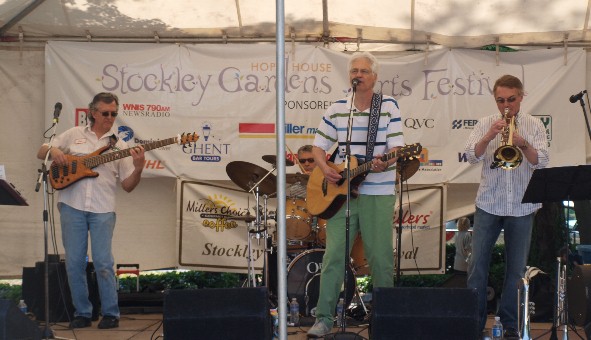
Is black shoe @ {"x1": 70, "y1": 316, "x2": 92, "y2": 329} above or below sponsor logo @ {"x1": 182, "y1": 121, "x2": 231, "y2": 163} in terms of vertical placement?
below

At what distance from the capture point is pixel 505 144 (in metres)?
6.16

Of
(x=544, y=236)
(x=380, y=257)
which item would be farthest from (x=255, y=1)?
(x=544, y=236)

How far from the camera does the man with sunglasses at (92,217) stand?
23.9 feet

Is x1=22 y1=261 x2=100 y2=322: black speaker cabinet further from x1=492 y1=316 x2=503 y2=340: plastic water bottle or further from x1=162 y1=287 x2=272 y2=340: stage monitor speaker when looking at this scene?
x1=492 y1=316 x2=503 y2=340: plastic water bottle

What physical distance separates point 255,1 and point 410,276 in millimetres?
3561

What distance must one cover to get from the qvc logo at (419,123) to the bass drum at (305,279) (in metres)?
1.68

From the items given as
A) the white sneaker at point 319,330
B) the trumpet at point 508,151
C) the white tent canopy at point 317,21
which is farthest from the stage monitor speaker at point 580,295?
the white tent canopy at point 317,21

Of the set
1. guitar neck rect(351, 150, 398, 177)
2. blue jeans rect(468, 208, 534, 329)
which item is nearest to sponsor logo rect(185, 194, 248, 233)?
guitar neck rect(351, 150, 398, 177)

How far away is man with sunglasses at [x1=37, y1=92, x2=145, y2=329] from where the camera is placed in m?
7.29

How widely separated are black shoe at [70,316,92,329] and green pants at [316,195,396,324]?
217 cm

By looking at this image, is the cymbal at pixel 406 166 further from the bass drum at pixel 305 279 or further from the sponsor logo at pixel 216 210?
the sponsor logo at pixel 216 210

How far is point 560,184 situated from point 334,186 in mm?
1606

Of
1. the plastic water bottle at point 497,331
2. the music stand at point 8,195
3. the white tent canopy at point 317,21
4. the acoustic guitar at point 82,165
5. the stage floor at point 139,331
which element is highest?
the white tent canopy at point 317,21

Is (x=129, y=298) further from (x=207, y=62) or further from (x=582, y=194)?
(x=582, y=194)
